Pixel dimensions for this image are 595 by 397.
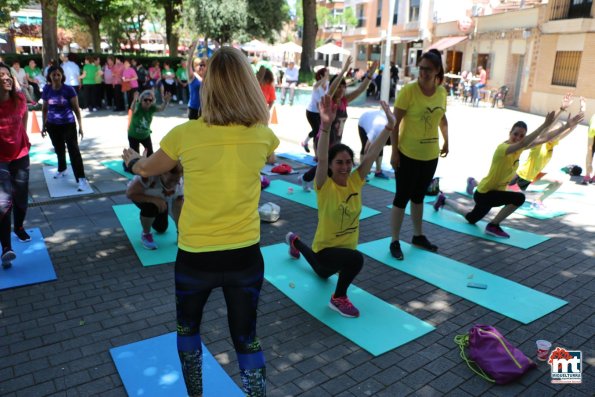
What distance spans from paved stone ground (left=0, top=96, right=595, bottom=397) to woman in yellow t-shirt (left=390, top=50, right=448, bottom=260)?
88 cm

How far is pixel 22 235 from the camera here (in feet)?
16.5

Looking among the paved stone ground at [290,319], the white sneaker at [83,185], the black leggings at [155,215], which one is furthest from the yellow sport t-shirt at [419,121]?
the white sneaker at [83,185]

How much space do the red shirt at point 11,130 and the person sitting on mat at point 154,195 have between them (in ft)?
3.52

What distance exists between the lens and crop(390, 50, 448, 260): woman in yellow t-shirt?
4.67 metres

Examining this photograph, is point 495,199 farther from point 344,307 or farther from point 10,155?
point 10,155

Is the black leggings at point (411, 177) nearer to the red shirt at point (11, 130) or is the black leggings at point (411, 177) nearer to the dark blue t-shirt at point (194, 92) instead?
the red shirt at point (11, 130)

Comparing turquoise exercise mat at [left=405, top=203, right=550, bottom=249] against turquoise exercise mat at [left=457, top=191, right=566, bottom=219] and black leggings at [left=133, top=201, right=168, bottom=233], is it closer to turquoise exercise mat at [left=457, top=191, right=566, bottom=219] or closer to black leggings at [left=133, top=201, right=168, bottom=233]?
turquoise exercise mat at [left=457, top=191, right=566, bottom=219]

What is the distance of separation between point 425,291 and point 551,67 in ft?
69.1

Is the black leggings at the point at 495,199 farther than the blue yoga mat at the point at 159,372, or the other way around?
the black leggings at the point at 495,199

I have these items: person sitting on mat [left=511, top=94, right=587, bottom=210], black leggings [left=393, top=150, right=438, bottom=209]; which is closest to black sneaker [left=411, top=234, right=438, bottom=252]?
black leggings [left=393, top=150, right=438, bottom=209]

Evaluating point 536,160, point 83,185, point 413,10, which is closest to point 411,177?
point 536,160

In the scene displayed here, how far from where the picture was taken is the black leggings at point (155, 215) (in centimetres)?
489

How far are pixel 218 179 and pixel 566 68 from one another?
2301 centimetres

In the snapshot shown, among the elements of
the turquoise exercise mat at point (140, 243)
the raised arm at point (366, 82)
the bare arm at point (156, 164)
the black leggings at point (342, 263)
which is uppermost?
the raised arm at point (366, 82)
